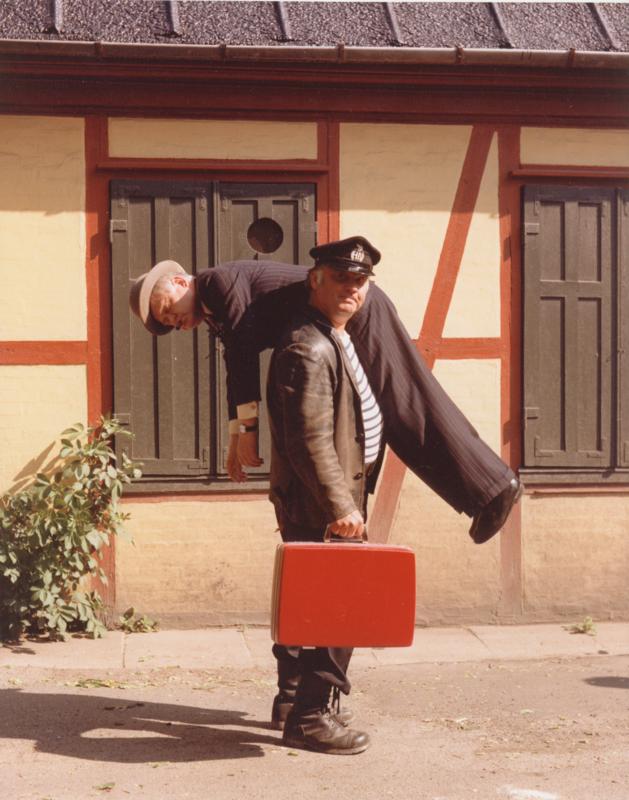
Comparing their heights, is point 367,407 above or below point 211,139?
below

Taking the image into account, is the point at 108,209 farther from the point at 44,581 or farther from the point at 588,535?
the point at 588,535

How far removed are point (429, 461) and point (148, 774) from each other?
1546 millimetres

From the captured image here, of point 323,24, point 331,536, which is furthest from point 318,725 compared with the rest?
point 323,24

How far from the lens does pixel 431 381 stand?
478 cm

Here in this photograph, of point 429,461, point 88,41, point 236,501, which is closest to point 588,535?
point 236,501

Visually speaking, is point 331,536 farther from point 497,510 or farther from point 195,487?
point 195,487

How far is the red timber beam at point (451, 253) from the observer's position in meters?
7.04

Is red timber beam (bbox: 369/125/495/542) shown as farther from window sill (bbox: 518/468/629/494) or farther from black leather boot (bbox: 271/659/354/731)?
black leather boot (bbox: 271/659/354/731)

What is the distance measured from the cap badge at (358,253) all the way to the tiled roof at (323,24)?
266 centimetres

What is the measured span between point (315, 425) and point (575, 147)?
344 centimetres

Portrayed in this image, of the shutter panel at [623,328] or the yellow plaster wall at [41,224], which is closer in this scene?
the yellow plaster wall at [41,224]

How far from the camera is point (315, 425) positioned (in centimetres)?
442

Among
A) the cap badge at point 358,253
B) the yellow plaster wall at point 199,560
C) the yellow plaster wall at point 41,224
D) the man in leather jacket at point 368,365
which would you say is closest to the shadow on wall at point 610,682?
the man in leather jacket at point 368,365

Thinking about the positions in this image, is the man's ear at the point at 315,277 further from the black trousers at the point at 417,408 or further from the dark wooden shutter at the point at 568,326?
the dark wooden shutter at the point at 568,326
